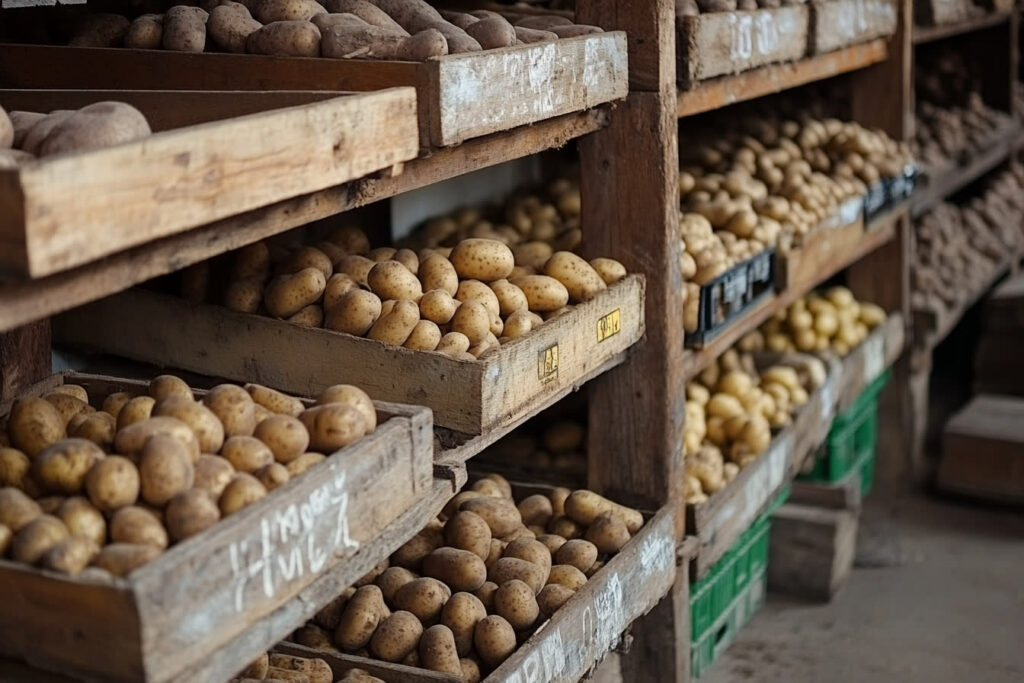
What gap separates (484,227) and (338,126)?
179cm

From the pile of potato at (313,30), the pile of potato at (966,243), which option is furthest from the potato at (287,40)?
the pile of potato at (966,243)

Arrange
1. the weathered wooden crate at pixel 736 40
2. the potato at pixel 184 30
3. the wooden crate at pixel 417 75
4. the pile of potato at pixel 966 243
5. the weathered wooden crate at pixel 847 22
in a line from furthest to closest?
1. the pile of potato at pixel 966 243
2. the weathered wooden crate at pixel 847 22
3. the weathered wooden crate at pixel 736 40
4. the potato at pixel 184 30
5. the wooden crate at pixel 417 75

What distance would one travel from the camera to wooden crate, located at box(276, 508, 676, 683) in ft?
7.93

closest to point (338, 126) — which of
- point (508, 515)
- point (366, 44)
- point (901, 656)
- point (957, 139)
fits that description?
point (366, 44)

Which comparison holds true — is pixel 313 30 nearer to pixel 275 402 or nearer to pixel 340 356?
pixel 340 356

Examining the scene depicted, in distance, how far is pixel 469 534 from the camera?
2850mm

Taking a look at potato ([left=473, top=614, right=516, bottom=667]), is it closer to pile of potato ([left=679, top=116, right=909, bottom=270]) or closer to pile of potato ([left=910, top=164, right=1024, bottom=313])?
pile of potato ([left=679, top=116, right=909, bottom=270])

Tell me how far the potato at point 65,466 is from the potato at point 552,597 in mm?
1163

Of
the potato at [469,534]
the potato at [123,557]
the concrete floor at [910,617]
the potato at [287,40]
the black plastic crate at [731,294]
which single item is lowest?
the concrete floor at [910,617]

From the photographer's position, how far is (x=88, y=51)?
2.51m

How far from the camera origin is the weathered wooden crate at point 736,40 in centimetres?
→ 326

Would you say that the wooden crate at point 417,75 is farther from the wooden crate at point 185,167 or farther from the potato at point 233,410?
the potato at point 233,410

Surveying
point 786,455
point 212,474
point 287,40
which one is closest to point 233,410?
point 212,474

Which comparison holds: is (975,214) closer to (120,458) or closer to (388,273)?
(388,273)
